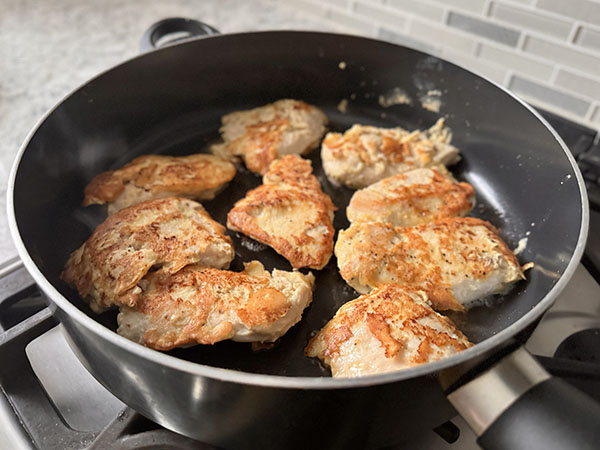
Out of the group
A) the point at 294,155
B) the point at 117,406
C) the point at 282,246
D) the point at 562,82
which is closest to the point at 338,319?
Answer: the point at 282,246

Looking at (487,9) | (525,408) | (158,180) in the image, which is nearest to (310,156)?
(158,180)

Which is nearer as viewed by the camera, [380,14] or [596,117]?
[596,117]

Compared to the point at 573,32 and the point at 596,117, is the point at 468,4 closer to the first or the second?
the point at 573,32

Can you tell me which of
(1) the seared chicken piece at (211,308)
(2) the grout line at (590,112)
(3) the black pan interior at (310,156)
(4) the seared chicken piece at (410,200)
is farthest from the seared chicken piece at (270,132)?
(2) the grout line at (590,112)

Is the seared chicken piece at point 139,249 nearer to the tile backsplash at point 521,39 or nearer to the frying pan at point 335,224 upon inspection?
the frying pan at point 335,224

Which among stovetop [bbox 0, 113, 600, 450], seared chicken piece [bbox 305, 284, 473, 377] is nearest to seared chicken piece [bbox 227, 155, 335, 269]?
seared chicken piece [bbox 305, 284, 473, 377]
